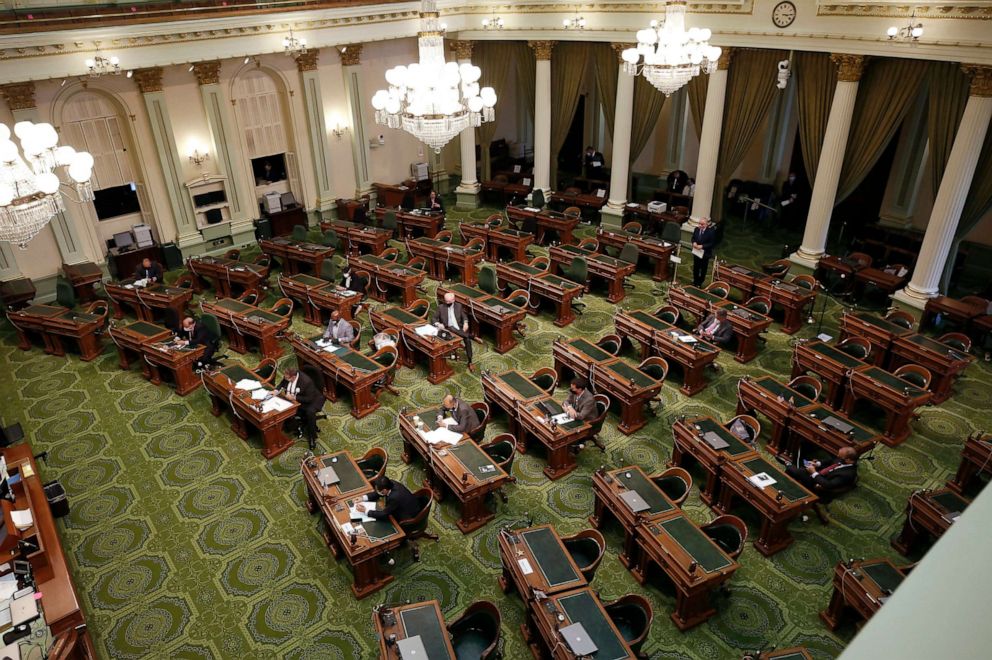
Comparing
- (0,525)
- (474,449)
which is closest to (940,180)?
(474,449)

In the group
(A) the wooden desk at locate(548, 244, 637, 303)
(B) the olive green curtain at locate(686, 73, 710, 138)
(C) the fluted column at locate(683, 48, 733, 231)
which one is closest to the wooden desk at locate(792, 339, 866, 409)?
(A) the wooden desk at locate(548, 244, 637, 303)


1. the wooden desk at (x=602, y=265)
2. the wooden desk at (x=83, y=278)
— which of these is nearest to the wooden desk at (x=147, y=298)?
the wooden desk at (x=83, y=278)

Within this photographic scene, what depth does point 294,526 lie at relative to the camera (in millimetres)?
7699

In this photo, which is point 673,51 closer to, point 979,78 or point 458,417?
point 979,78

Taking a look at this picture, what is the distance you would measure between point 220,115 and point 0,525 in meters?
10.0

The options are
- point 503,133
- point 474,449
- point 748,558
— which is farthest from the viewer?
point 503,133

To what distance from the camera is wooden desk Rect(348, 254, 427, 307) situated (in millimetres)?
12219

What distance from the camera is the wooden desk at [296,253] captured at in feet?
42.9

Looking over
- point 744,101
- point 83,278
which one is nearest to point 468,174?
point 744,101

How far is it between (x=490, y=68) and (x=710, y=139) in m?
6.83

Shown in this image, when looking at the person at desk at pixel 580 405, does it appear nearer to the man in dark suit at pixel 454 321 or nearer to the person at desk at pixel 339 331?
the man in dark suit at pixel 454 321

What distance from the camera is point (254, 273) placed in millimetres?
12453

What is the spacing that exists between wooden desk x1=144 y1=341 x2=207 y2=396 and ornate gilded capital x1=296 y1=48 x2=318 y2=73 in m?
7.41

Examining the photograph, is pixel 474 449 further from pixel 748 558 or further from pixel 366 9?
pixel 366 9
